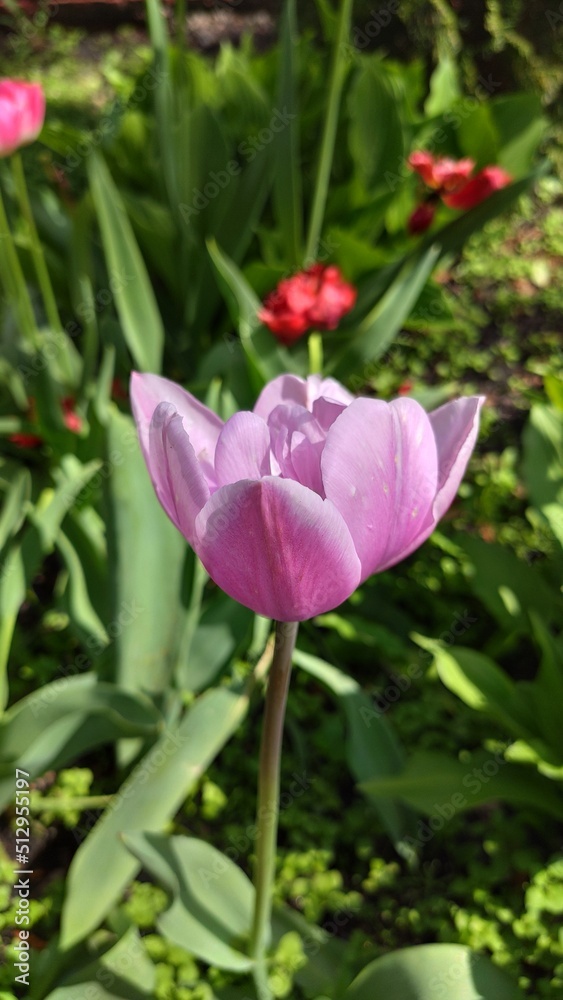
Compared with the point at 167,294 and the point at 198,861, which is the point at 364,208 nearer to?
the point at 167,294

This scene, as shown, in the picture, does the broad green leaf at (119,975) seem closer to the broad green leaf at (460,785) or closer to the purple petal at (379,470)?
the broad green leaf at (460,785)

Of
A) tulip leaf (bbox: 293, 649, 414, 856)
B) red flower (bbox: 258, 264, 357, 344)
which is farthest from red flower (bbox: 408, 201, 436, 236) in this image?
tulip leaf (bbox: 293, 649, 414, 856)

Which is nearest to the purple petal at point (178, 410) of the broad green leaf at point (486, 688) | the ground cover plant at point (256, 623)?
the ground cover plant at point (256, 623)

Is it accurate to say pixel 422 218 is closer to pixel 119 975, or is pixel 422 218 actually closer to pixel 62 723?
pixel 62 723

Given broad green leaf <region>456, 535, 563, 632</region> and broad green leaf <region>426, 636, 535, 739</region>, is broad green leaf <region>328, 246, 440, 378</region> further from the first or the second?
broad green leaf <region>426, 636, 535, 739</region>

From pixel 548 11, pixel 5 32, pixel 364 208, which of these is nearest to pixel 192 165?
pixel 364 208

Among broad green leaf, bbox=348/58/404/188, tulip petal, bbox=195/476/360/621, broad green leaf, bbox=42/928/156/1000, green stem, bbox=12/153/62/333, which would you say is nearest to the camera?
tulip petal, bbox=195/476/360/621
